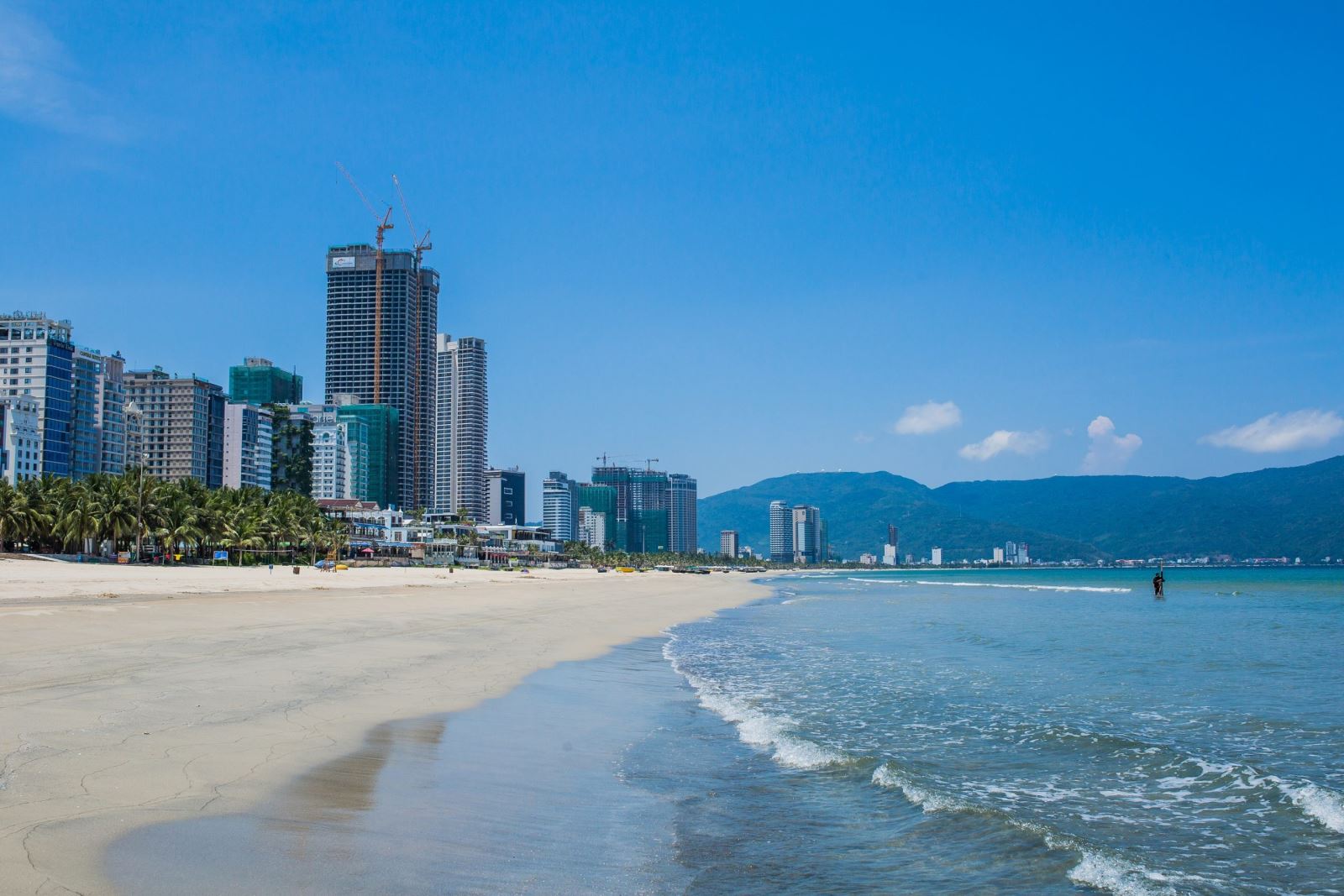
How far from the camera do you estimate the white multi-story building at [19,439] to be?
151m

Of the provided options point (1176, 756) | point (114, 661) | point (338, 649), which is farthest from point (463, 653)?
point (1176, 756)

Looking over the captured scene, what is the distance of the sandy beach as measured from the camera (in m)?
8.03

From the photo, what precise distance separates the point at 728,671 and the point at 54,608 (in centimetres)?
1958

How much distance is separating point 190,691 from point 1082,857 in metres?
12.4

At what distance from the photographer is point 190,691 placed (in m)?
14.7

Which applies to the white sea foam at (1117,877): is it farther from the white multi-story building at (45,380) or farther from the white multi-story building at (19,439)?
the white multi-story building at (45,380)

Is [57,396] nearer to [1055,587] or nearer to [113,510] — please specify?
[113,510]

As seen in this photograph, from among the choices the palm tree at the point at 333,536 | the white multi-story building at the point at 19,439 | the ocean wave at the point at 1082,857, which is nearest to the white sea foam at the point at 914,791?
the ocean wave at the point at 1082,857

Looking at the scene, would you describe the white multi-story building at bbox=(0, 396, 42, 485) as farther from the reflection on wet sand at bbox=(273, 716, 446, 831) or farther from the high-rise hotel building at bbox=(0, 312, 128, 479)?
the reflection on wet sand at bbox=(273, 716, 446, 831)

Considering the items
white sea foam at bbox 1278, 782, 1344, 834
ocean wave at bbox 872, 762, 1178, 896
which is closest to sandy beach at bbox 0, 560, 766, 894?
ocean wave at bbox 872, 762, 1178, 896

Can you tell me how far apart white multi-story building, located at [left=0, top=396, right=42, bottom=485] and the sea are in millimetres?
162567

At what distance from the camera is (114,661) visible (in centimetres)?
1722

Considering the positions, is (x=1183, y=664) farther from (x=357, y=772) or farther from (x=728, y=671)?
(x=357, y=772)

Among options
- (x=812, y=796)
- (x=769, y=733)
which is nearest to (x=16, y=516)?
(x=769, y=733)
